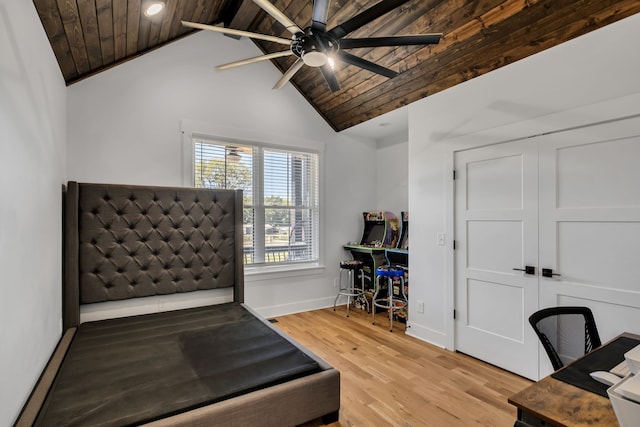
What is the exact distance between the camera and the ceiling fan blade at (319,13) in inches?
74.0

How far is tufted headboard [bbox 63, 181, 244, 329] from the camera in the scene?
8.82 feet

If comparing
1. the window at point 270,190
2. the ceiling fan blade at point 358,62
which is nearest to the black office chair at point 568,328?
the ceiling fan blade at point 358,62

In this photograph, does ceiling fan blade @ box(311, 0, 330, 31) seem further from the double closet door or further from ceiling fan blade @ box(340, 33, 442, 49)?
the double closet door

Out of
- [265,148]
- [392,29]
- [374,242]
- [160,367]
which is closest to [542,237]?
[392,29]

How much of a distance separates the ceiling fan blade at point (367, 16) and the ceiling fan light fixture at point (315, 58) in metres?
0.14

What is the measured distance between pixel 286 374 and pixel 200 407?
1.56ft

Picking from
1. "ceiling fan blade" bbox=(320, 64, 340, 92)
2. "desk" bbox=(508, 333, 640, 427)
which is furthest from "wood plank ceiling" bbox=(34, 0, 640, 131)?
"desk" bbox=(508, 333, 640, 427)

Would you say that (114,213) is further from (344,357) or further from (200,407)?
(344,357)

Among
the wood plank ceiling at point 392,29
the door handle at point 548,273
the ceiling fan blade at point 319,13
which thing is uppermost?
the wood plank ceiling at point 392,29

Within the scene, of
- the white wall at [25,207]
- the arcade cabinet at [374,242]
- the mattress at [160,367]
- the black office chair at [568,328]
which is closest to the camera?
the white wall at [25,207]

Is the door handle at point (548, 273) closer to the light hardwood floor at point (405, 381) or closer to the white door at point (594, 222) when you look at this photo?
the white door at point (594, 222)

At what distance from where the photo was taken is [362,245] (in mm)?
4836

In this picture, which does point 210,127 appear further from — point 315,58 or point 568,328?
point 568,328

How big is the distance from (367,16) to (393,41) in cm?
27
